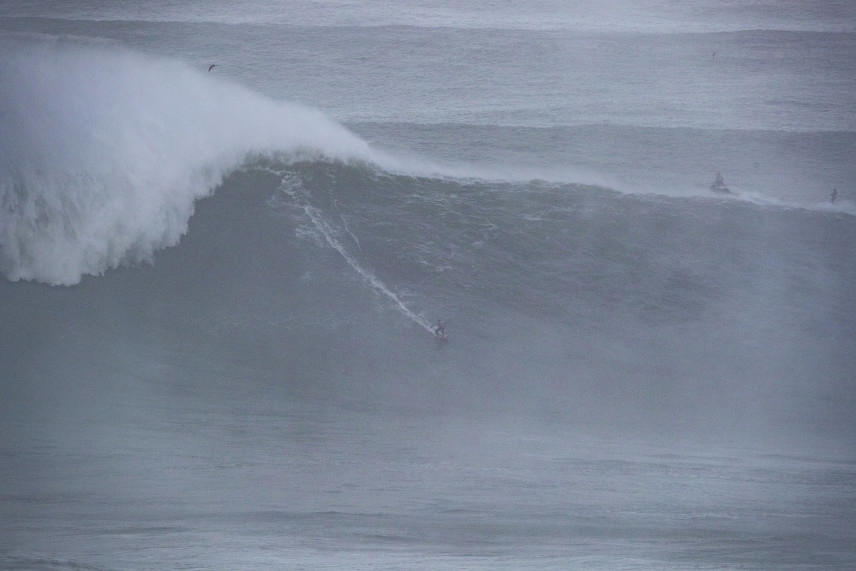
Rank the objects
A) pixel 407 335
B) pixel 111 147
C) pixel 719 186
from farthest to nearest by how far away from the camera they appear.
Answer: pixel 719 186 < pixel 111 147 < pixel 407 335

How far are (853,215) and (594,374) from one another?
11386 mm

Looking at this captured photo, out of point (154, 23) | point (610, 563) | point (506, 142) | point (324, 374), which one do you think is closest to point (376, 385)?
point (324, 374)

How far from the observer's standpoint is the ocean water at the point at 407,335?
12445mm

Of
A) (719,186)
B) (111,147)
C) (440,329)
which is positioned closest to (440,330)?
(440,329)

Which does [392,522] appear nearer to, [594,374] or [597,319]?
[594,374]

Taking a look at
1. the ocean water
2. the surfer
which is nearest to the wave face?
the ocean water

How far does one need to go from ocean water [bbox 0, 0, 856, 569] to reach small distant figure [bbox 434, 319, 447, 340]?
0.62 feet

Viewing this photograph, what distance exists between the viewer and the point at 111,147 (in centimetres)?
1958

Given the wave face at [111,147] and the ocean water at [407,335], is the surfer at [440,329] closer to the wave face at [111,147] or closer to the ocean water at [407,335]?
the ocean water at [407,335]

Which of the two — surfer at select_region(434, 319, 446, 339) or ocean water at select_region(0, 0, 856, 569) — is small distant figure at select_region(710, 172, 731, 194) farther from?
surfer at select_region(434, 319, 446, 339)

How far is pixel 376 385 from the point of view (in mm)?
16312

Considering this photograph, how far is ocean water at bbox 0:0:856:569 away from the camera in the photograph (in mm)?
12445

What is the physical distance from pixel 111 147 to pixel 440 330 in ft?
26.1

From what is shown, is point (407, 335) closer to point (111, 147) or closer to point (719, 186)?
point (111, 147)
